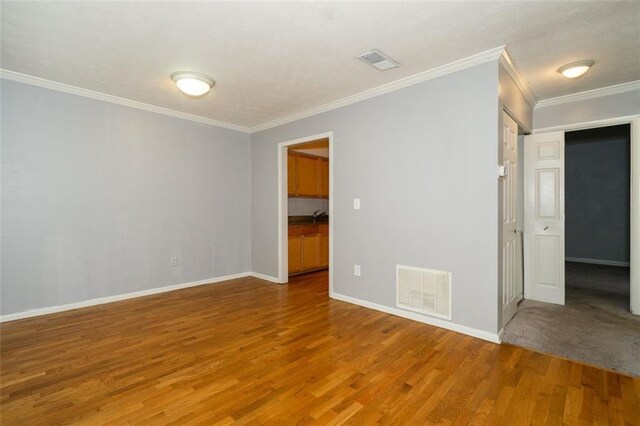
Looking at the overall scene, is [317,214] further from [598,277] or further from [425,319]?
[598,277]

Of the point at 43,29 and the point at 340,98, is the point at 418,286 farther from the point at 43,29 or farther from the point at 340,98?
the point at 43,29

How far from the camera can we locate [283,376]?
7.30 feet

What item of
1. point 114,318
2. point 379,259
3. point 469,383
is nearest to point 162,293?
point 114,318

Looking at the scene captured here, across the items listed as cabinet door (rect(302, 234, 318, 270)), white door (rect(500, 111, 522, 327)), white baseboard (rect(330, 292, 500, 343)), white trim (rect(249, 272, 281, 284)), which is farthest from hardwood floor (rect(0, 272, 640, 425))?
cabinet door (rect(302, 234, 318, 270))

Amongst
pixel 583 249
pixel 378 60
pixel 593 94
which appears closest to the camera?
pixel 378 60

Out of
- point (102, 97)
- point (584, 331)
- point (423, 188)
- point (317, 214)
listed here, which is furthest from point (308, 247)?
point (584, 331)

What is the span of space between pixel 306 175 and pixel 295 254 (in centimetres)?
159

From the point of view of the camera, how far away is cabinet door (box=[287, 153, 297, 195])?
560 cm

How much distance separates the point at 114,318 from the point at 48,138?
2245 millimetres

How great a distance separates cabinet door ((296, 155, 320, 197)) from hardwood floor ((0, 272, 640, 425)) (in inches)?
115

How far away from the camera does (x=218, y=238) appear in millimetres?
5105

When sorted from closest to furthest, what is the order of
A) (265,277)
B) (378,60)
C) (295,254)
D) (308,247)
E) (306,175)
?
(378,60)
(265,277)
(295,254)
(308,247)
(306,175)

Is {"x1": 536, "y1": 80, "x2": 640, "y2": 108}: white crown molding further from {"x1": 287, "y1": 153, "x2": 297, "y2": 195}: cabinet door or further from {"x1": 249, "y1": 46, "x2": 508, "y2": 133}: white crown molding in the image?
{"x1": 287, "y1": 153, "x2": 297, "y2": 195}: cabinet door

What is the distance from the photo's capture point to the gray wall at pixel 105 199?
11.0ft
